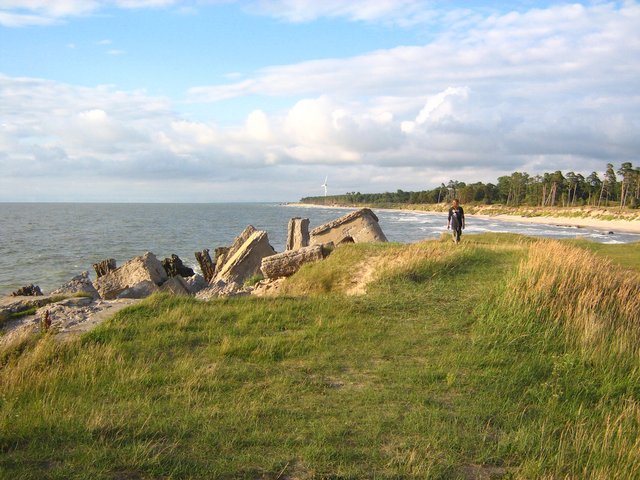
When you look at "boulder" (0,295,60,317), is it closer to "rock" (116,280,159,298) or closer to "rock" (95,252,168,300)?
"rock" (116,280,159,298)

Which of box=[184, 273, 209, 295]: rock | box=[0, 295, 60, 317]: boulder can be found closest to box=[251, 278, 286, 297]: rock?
box=[184, 273, 209, 295]: rock

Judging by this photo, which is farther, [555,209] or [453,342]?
[555,209]

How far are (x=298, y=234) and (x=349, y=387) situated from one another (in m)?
18.4

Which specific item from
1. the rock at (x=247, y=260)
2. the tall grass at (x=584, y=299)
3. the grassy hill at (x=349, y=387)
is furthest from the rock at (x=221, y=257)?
the tall grass at (x=584, y=299)

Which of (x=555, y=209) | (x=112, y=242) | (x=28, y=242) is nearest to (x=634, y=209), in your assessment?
(x=555, y=209)

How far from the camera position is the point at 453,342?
27.8ft

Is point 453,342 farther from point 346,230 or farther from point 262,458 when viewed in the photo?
point 346,230

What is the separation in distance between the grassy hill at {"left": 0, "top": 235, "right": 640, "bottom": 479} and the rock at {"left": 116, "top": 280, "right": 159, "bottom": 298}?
6.78m

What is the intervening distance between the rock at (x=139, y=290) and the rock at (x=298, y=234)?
27.0 feet

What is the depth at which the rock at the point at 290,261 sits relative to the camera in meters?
16.9

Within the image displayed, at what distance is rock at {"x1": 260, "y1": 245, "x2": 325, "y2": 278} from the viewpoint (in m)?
16.9

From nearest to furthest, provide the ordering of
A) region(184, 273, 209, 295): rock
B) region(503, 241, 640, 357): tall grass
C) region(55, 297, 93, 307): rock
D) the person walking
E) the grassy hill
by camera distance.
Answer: the grassy hill, region(503, 241, 640, 357): tall grass, region(55, 297, 93, 307): rock, the person walking, region(184, 273, 209, 295): rock

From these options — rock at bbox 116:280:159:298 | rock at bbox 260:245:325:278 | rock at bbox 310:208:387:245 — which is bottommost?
rock at bbox 116:280:159:298

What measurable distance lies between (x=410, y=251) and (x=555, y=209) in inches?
3959
